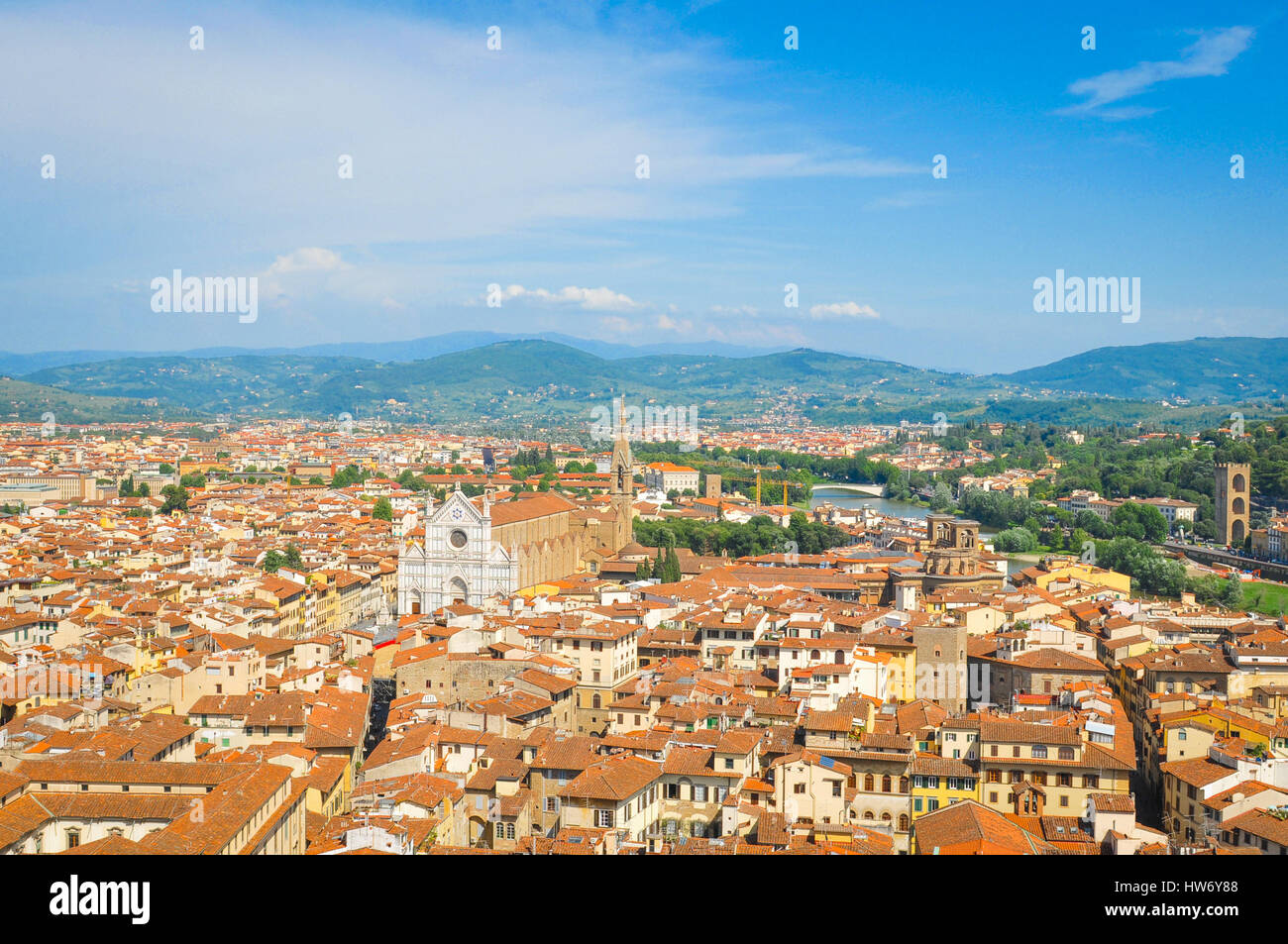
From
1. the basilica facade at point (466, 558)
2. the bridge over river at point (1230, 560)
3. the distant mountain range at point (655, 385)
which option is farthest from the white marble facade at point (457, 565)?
the distant mountain range at point (655, 385)

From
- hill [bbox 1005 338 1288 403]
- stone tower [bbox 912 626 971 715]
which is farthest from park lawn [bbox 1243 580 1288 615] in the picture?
hill [bbox 1005 338 1288 403]

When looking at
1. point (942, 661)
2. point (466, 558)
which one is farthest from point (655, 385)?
point (942, 661)

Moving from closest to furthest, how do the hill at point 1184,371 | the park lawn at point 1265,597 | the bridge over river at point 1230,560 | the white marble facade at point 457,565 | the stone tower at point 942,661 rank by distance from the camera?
the stone tower at point 942,661, the white marble facade at point 457,565, the park lawn at point 1265,597, the bridge over river at point 1230,560, the hill at point 1184,371

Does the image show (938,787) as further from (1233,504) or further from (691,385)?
(691,385)

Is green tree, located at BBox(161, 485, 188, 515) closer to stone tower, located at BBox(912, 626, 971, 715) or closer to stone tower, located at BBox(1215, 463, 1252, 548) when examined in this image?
stone tower, located at BBox(912, 626, 971, 715)

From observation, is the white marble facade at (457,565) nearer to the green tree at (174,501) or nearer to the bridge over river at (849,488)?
the green tree at (174,501)

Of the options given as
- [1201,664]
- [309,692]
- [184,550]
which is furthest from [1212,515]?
[309,692]
